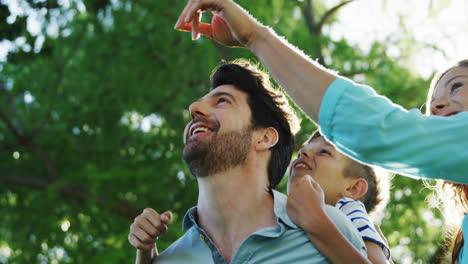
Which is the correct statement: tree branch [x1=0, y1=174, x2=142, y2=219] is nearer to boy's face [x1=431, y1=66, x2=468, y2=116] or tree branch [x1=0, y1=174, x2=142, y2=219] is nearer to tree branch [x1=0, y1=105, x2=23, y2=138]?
tree branch [x1=0, y1=105, x2=23, y2=138]

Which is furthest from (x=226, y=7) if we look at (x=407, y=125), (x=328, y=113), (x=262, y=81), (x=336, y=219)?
(x=262, y=81)

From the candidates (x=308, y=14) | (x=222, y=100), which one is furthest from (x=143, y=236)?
(x=308, y=14)

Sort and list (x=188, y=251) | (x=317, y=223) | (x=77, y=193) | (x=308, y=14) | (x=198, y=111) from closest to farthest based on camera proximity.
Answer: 1. (x=317, y=223)
2. (x=188, y=251)
3. (x=198, y=111)
4. (x=77, y=193)
5. (x=308, y=14)

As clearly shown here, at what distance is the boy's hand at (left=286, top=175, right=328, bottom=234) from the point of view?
2.00 meters

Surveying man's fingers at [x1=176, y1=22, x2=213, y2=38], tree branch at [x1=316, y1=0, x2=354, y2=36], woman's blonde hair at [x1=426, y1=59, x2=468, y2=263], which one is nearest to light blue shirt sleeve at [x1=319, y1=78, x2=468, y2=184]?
woman's blonde hair at [x1=426, y1=59, x2=468, y2=263]

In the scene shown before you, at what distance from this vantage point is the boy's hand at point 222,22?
1396 millimetres

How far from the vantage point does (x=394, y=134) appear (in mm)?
1075

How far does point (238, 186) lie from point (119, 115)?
18.7 feet

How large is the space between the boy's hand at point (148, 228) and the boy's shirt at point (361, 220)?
814mm

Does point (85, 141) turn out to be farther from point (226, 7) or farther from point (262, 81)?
point (226, 7)

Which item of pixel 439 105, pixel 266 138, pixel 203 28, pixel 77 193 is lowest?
pixel 77 193

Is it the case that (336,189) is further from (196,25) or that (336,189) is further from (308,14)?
(308,14)

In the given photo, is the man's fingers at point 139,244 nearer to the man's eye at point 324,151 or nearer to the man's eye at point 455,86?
the man's eye at point 324,151

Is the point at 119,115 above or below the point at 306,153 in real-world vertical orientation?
below
